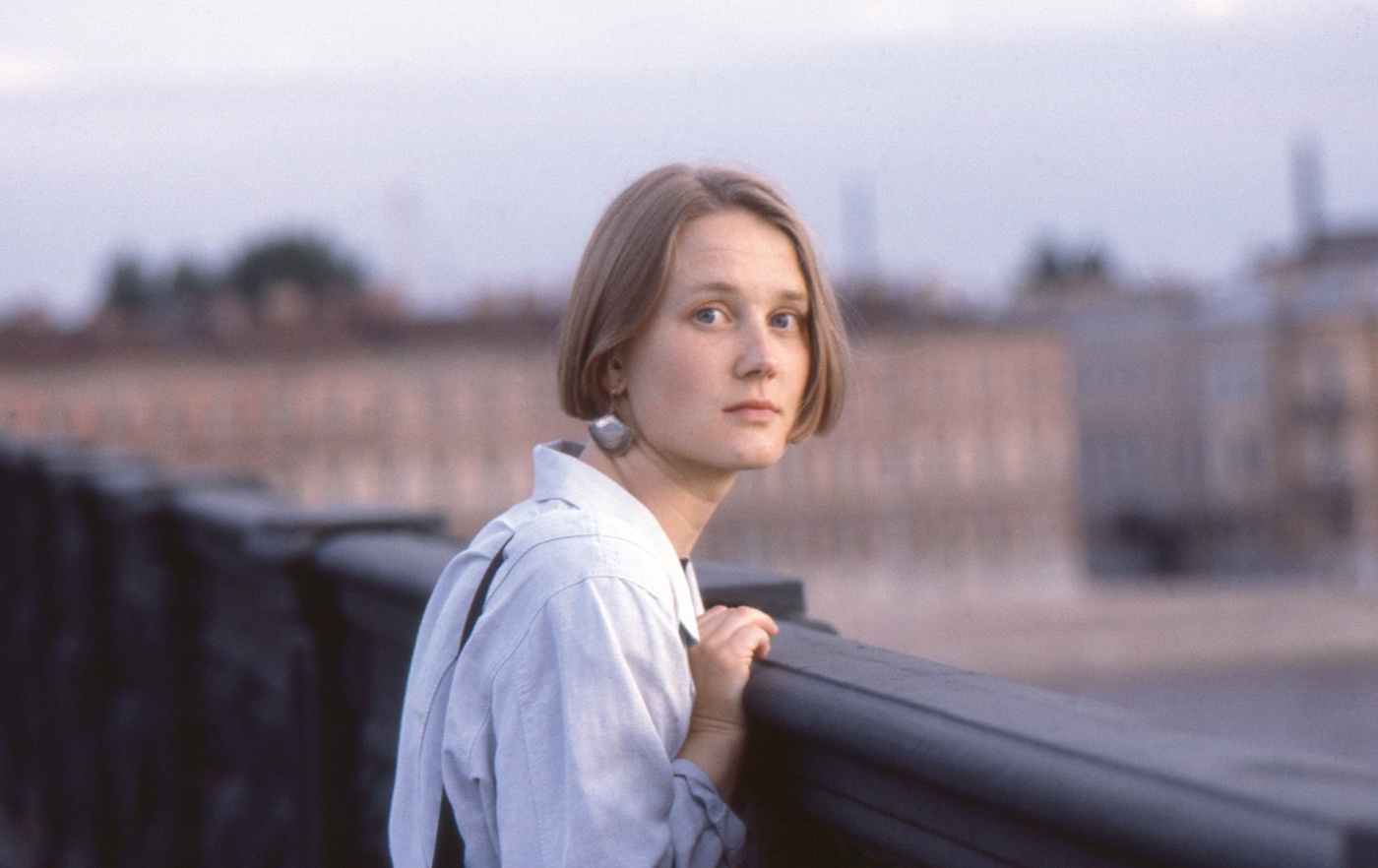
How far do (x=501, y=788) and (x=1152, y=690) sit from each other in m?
47.4

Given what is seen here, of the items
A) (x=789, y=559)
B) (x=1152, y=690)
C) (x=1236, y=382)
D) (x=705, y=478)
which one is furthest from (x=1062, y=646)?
(x=705, y=478)

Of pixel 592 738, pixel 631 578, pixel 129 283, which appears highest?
pixel 129 283

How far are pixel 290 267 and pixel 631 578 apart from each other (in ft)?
207

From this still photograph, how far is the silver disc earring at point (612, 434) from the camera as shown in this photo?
1.71 metres

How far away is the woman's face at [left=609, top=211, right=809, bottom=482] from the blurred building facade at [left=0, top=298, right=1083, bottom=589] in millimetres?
42016

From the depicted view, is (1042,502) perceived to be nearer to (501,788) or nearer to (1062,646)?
(1062,646)

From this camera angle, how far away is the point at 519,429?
169 ft

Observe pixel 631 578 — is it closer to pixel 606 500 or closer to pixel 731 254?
pixel 606 500

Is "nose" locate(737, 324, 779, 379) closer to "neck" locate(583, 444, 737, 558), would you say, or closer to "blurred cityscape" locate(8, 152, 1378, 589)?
"neck" locate(583, 444, 737, 558)

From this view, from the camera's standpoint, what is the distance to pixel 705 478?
1.74 metres

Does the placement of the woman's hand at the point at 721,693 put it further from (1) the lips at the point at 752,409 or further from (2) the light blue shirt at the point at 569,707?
(1) the lips at the point at 752,409

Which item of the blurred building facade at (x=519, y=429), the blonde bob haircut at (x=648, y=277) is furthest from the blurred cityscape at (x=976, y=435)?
the blonde bob haircut at (x=648, y=277)

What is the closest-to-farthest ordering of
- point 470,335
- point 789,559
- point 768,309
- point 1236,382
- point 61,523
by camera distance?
point 768,309, point 61,523, point 470,335, point 789,559, point 1236,382

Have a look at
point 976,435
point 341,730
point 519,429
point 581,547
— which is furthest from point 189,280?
point 581,547
